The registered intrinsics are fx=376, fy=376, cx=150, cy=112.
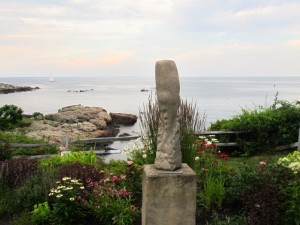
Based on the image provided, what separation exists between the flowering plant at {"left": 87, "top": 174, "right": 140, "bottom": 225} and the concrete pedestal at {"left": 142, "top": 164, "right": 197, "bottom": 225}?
850 mm

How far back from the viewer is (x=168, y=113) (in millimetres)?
5457

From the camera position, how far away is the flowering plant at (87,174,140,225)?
637cm

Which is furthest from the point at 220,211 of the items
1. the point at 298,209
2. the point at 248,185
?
the point at 298,209

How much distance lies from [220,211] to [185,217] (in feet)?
5.16

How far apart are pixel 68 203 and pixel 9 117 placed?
19934 millimetres

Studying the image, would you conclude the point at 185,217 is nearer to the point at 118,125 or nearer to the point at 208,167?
the point at 208,167

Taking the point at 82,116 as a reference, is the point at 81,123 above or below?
below

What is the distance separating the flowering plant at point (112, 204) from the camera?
637 cm

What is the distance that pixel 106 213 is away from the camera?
255 inches

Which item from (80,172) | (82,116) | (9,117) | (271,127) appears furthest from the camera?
(82,116)

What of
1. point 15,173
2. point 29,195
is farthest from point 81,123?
point 29,195

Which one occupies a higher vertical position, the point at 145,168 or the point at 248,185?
the point at 145,168

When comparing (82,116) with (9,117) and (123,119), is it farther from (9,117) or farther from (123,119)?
(9,117)

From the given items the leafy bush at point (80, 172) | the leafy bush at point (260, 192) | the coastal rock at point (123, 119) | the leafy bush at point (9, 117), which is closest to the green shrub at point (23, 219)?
the leafy bush at point (80, 172)
